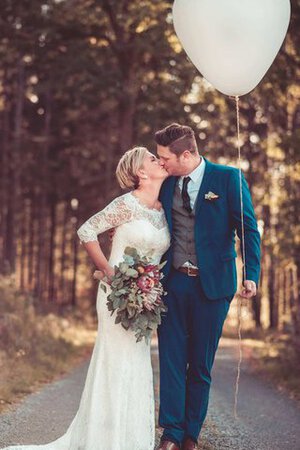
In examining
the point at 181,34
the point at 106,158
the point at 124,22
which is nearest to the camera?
the point at 181,34

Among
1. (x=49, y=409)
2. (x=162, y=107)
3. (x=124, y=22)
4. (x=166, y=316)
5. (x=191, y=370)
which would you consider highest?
(x=124, y=22)

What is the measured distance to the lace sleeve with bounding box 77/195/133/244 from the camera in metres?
5.88

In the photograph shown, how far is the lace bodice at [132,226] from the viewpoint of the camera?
5.87 meters

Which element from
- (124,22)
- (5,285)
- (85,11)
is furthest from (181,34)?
(85,11)

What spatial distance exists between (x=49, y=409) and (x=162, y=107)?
510 inches

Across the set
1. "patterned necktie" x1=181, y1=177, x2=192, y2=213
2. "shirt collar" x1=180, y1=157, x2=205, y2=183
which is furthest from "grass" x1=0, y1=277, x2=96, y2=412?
"shirt collar" x1=180, y1=157, x2=205, y2=183

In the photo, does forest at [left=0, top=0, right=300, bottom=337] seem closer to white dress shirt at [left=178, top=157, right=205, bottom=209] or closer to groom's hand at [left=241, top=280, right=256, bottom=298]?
white dress shirt at [left=178, top=157, right=205, bottom=209]

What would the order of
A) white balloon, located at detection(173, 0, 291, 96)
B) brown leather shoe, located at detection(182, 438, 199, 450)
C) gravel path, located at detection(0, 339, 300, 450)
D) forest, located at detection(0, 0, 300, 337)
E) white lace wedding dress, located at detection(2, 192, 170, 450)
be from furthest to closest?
forest, located at detection(0, 0, 300, 337) < gravel path, located at detection(0, 339, 300, 450) < white balloon, located at detection(173, 0, 291, 96) < brown leather shoe, located at detection(182, 438, 199, 450) < white lace wedding dress, located at detection(2, 192, 170, 450)

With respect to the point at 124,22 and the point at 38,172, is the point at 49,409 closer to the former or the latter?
the point at 124,22

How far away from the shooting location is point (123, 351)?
5.92 metres

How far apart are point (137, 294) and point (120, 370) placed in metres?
0.59

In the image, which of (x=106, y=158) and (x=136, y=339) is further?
(x=106, y=158)

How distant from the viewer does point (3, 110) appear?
27594 millimetres

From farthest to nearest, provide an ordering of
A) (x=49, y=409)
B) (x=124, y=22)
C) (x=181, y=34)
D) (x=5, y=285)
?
(x=124, y=22)
(x=5, y=285)
(x=49, y=409)
(x=181, y=34)
